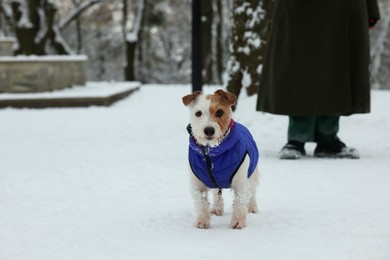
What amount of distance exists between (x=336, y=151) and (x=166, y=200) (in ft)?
8.26

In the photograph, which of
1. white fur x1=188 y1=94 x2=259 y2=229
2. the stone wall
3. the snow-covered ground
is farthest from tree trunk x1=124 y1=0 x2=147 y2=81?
white fur x1=188 y1=94 x2=259 y2=229

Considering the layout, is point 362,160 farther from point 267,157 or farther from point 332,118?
point 267,157

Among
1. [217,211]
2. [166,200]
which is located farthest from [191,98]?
[166,200]

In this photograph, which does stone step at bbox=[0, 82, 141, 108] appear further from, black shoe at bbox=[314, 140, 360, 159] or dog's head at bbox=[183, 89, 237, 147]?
dog's head at bbox=[183, 89, 237, 147]

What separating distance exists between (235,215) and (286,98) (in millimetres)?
2733

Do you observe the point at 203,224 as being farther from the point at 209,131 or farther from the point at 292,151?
the point at 292,151

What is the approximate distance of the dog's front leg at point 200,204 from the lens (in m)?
3.94

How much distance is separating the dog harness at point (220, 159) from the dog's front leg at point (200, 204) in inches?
3.3

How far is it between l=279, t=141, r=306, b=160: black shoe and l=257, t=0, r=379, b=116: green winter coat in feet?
1.33

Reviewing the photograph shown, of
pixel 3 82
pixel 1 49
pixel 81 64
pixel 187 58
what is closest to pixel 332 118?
pixel 3 82

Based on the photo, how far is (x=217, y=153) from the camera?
3.74 meters

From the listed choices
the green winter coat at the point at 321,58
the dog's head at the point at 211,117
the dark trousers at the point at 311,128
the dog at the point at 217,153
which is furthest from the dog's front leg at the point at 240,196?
the dark trousers at the point at 311,128

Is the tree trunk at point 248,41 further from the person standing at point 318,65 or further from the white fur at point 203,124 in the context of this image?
the white fur at point 203,124

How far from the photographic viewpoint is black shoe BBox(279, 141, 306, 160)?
6.45 metres
